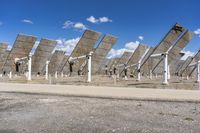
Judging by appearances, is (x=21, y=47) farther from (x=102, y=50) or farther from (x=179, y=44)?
(x=179, y=44)

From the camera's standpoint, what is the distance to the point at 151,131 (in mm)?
5719

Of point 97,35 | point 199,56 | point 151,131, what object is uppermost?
point 97,35

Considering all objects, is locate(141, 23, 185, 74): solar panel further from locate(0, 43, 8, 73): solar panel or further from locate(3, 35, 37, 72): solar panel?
locate(0, 43, 8, 73): solar panel

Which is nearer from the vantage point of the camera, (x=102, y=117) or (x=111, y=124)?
(x=111, y=124)

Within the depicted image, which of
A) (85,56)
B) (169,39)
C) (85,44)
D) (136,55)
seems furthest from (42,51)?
(169,39)

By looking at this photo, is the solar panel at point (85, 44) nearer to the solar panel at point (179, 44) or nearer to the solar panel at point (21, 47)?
the solar panel at point (21, 47)

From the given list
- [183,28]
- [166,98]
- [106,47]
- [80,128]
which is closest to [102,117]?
[80,128]

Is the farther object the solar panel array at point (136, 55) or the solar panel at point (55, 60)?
the solar panel at point (55, 60)

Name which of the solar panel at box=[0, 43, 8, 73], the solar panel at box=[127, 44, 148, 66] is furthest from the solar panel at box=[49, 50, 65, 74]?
the solar panel at box=[127, 44, 148, 66]

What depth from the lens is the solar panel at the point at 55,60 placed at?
134ft

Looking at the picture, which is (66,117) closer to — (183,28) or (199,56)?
(183,28)

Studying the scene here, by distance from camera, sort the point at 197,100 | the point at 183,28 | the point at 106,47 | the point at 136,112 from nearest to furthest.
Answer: the point at 136,112 < the point at 197,100 < the point at 183,28 < the point at 106,47

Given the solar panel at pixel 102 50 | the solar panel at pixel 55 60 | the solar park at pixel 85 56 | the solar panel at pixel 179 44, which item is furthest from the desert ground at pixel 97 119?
the solar panel at pixel 55 60

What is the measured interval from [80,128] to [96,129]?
0.37m
